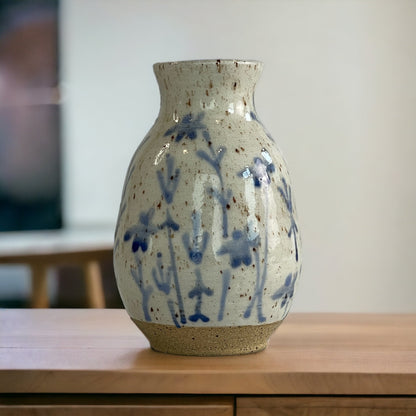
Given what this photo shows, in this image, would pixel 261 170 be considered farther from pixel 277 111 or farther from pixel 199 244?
pixel 277 111

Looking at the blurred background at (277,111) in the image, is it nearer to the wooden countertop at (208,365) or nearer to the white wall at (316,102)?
the white wall at (316,102)

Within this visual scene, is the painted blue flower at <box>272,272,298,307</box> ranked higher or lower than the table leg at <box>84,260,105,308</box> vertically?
higher

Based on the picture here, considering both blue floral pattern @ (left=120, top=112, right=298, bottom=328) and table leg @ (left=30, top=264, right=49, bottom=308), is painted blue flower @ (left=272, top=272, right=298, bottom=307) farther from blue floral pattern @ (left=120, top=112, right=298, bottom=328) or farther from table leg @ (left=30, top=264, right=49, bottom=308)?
table leg @ (left=30, top=264, right=49, bottom=308)

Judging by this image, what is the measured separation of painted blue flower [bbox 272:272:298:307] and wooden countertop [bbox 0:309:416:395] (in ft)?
0.17

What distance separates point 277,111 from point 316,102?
5.7 inches

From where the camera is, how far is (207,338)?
0.78 m

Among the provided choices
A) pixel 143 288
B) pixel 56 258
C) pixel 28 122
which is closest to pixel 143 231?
pixel 143 288

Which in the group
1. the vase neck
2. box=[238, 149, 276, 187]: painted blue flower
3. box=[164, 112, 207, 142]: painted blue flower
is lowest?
box=[238, 149, 276, 187]: painted blue flower

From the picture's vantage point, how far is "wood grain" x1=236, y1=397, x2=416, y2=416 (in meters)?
0.73

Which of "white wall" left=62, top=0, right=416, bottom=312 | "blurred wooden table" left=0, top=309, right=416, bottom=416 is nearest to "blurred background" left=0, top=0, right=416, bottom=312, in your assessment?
"white wall" left=62, top=0, right=416, bottom=312

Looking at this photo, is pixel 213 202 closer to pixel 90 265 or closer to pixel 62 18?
pixel 90 265

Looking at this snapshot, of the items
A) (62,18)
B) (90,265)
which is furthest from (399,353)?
(62,18)

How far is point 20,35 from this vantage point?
302cm

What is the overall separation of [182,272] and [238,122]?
0.16 m
